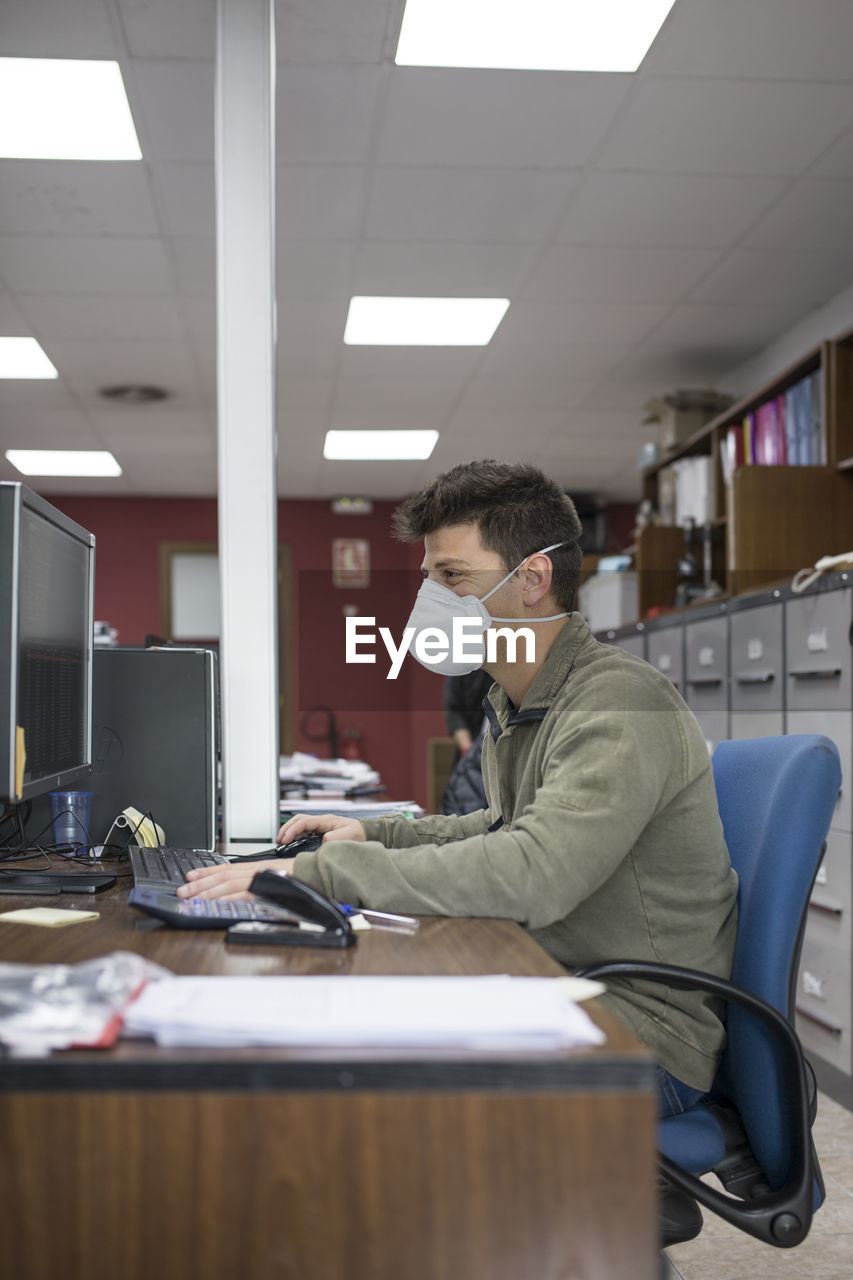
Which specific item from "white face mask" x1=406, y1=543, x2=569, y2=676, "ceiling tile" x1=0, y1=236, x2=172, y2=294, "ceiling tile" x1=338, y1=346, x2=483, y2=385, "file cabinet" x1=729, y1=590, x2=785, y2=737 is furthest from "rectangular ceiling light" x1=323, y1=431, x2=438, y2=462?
"white face mask" x1=406, y1=543, x2=569, y2=676

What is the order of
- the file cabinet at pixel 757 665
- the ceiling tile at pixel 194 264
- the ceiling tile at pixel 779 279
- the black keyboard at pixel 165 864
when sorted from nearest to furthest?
1. the black keyboard at pixel 165 864
2. the file cabinet at pixel 757 665
3. the ceiling tile at pixel 194 264
4. the ceiling tile at pixel 779 279

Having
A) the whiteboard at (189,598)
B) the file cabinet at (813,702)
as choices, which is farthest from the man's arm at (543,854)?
the whiteboard at (189,598)

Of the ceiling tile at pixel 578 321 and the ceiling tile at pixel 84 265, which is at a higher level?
the ceiling tile at pixel 84 265

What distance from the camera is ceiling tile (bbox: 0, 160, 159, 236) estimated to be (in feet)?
10.8

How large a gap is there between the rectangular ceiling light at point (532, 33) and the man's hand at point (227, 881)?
2.09 metres

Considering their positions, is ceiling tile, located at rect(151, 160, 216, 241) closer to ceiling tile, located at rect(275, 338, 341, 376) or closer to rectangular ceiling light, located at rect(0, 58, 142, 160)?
rectangular ceiling light, located at rect(0, 58, 142, 160)

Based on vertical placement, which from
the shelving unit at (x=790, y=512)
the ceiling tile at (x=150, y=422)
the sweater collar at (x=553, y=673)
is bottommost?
the sweater collar at (x=553, y=673)

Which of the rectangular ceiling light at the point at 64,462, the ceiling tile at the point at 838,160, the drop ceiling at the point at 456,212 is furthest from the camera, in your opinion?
the rectangular ceiling light at the point at 64,462

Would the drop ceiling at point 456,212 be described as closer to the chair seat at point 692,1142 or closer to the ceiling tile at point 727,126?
the ceiling tile at point 727,126

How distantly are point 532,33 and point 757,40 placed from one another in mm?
537

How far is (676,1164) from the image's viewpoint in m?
1.25

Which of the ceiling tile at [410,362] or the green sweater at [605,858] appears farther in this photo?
the ceiling tile at [410,362]

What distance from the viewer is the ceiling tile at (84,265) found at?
3.79 metres

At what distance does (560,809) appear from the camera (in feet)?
4.02
